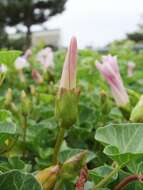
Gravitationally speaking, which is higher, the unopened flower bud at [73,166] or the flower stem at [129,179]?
the unopened flower bud at [73,166]

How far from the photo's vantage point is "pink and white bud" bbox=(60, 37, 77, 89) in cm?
55

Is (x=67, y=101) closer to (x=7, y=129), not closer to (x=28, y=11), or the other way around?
(x=7, y=129)

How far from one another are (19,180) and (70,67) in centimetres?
18

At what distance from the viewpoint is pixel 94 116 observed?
0.94 meters

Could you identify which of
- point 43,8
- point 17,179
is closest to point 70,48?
point 17,179

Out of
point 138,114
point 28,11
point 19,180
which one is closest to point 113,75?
point 138,114

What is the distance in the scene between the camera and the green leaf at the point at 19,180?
0.43 meters

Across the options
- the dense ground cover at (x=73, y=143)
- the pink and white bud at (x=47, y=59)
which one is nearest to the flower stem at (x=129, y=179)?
the dense ground cover at (x=73, y=143)

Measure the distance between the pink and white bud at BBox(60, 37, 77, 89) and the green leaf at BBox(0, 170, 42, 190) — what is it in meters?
0.17

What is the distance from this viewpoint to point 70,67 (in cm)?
56

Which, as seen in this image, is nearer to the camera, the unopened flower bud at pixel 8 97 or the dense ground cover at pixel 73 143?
the dense ground cover at pixel 73 143

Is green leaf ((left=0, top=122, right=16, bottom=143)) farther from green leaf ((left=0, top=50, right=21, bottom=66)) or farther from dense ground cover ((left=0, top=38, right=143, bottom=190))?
green leaf ((left=0, top=50, right=21, bottom=66))

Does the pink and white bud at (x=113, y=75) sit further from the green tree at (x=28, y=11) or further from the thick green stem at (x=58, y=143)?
the green tree at (x=28, y=11)

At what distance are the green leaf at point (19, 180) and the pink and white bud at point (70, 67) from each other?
0.56 ft
